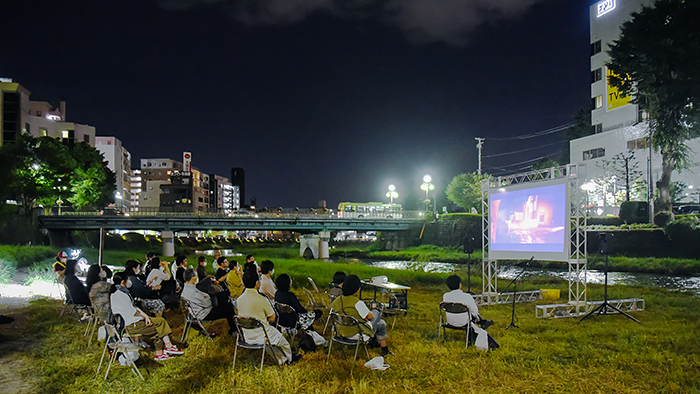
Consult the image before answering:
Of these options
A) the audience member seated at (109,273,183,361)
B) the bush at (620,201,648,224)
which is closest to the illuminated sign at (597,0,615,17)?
the bush at (620,201,648,224)

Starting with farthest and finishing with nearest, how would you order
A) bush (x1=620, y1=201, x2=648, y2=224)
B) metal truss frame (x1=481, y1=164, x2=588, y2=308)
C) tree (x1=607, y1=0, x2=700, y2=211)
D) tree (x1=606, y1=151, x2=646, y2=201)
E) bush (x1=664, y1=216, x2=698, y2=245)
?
tree (x1=606, y1=151, x2=646, y2=201), bush (x1=620, y1=201, x2=648, y2=224), bush (x1=664, y1=216, x2=698, y2=245), tree (x1=607, y1=0, x2=700, y2=211), metal truss frame (x1=481, y1=164, x2=588, y2=308)

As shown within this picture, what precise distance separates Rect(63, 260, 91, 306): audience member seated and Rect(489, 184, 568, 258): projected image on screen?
386 inches

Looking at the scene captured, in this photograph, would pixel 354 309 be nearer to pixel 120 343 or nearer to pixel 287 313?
pixel 287 313

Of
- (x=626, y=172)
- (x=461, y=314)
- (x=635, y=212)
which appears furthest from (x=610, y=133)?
(x=461, y=314)

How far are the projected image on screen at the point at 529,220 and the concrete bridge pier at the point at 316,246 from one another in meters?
36.4

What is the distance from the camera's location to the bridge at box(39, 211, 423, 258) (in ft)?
129

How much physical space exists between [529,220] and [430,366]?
6.26 metres

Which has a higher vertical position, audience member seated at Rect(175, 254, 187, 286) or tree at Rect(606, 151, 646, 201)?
tree at Rect(606, 151, 646, 201)

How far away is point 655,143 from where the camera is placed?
28.5 meters

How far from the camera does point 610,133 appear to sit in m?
43.7

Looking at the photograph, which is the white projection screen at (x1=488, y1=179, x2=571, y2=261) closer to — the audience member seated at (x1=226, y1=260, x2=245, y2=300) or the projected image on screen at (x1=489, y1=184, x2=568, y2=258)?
the projected image on screen at (x1=489, y1=184, x2=568, y2=258)

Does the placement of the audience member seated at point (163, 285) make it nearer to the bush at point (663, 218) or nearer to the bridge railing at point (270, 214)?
the bush at point (663, 218)

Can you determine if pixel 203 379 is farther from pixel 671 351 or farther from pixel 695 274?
pixel 695 274

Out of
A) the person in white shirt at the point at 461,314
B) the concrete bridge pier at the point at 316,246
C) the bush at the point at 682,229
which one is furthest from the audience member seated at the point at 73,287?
the concrete bridge pier at the point at 316,246
